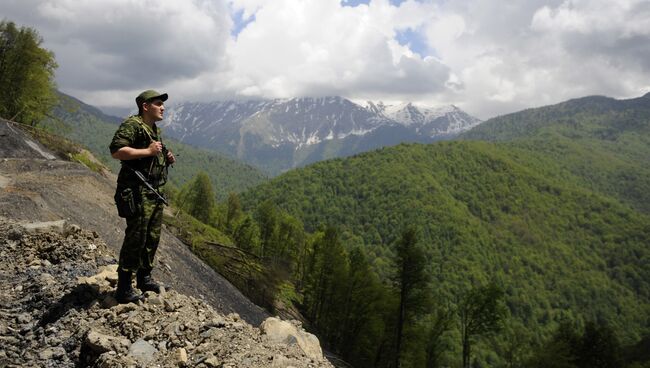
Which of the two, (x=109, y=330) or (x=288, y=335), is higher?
(x=109, y=330)

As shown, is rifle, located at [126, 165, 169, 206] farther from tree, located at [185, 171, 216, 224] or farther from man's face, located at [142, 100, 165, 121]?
tree, located at [185, 171, 216, 224]

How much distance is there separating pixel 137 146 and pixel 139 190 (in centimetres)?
68

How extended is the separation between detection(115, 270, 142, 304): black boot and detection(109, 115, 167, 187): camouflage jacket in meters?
1.28

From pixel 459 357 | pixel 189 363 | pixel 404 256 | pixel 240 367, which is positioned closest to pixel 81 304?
pixel 189 363

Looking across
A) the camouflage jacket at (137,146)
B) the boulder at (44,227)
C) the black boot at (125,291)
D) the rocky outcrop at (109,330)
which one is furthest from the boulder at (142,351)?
the boulder at (44,227)

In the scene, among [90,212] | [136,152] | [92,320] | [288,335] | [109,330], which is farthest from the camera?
[90,212]

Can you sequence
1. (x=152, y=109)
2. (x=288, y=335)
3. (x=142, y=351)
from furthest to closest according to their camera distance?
(x=288, y=335) < (x=152, y=109) < (x=142, y=351)

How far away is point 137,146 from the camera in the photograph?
5.77 meters

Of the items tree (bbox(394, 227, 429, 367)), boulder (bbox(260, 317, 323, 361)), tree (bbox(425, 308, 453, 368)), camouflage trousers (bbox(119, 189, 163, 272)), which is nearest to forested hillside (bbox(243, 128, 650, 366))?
tree (bbox(425, 308, 453, 368))

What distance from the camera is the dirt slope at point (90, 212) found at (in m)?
9.08

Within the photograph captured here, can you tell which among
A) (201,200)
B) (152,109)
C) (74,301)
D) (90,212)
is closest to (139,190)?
(152,109)

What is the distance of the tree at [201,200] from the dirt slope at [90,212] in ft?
171

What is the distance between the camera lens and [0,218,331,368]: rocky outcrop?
4.56 metres

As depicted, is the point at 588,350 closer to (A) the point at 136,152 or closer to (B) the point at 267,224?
(B) the point at 267,224
